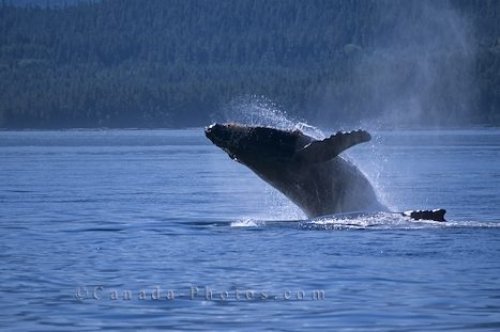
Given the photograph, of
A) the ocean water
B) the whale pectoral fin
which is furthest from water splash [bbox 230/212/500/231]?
the whale pectoral fin

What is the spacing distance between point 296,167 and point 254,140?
1027mm

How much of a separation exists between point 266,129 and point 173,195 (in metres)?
13.3

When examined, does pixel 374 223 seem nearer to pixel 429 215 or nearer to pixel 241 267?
pixel 429 215

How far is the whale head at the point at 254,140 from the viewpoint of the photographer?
2428 cm

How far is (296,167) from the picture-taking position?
24141 mm

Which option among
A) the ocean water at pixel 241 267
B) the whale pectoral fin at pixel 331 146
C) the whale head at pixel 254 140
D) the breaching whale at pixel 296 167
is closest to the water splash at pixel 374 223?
the ocean water at pixel 241 267

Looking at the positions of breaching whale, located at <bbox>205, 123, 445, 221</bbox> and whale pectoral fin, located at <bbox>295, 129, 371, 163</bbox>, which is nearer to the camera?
whale pectoral fin, located at <bbox>295, 129, 371, 163</bbox>

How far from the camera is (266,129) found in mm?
24516

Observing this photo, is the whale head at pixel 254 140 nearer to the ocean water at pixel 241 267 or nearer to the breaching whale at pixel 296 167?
the breaching whale at pixel 296 167

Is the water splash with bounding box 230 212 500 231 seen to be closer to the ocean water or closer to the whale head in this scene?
the ocean water

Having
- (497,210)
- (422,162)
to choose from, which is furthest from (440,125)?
(497,210)

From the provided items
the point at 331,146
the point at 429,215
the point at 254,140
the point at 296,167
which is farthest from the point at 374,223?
the point at 254,140

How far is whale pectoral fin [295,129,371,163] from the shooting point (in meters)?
22.5

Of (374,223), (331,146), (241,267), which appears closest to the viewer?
(241,267)
